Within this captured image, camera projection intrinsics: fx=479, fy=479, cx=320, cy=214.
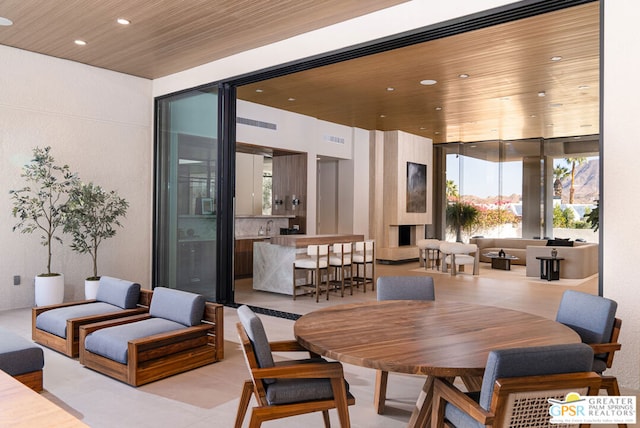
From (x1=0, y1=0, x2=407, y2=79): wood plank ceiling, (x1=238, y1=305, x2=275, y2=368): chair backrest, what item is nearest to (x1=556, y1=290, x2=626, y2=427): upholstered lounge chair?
(x1=238, y1=305, x2=275, y2=368): chair backrest

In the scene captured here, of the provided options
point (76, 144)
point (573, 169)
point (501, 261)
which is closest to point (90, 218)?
point (76, 144)

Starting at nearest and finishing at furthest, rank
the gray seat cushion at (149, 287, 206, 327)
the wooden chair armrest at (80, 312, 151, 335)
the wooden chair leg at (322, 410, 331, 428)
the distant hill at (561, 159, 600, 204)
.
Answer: the wooden chair leg at (322, 410, 331, 428) → the wooden chair armrest at (80, 312, 151, 335) → the gray seat cushion at (149, 287, 206, 327) → the distant hill at (561, 159, 600, 204)

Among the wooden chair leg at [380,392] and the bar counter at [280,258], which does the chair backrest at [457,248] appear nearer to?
the bar counter at [280,258]

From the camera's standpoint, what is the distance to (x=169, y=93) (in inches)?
283

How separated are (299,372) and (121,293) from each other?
3.01 metres

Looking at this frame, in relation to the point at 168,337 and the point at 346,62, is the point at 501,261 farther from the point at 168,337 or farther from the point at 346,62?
the point at 168,337

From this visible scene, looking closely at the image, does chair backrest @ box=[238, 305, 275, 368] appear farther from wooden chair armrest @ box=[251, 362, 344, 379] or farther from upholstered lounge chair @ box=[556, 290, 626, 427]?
upholstered lounge chair @ box=[556, 290, 626, 427]

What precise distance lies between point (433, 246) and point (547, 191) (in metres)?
4.46

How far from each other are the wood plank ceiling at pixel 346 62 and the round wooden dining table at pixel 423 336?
3119mm

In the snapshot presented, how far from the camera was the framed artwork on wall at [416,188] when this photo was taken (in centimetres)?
1191

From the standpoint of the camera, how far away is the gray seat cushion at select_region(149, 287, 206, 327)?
156 inches

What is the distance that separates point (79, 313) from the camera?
169 inches

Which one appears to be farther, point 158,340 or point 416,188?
point 416,188

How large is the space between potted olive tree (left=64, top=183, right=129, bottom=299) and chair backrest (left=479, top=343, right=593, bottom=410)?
5.55m
